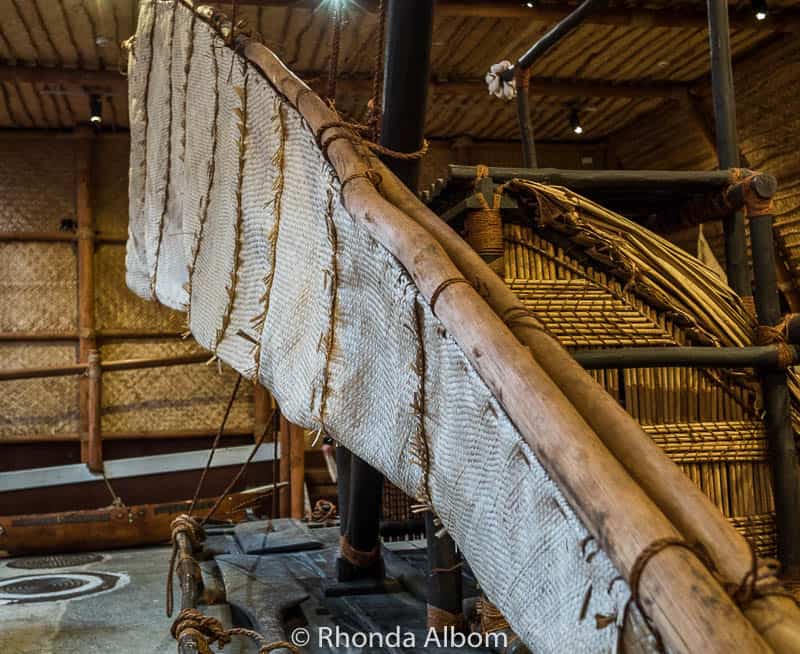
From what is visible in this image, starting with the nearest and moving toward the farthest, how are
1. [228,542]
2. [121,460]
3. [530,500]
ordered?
[530,500] < [228,542] < [121,460]

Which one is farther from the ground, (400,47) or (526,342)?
(400,47)

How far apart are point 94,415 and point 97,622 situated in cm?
533

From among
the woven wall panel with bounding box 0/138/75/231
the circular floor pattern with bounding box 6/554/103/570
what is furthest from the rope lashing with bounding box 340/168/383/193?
the woven wall panel with bounding box 0/138/75/231

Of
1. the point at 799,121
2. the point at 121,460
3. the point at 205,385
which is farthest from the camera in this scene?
the point at 205,385

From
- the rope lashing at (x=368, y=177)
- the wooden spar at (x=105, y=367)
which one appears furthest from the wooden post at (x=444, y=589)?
the wooden spar at (x=105, y=367)

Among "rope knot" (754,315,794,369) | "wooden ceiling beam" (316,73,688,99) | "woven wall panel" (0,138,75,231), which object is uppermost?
"wooden ceiling beam" (316,73,688,99)

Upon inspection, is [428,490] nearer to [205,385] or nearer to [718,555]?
[718,555]

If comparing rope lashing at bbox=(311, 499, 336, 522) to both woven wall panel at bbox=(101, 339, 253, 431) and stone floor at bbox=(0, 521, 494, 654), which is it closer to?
stone floor at bbox=(0, 521, 494, 654)

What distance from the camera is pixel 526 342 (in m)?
0.98

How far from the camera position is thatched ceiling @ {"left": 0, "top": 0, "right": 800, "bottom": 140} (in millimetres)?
6000

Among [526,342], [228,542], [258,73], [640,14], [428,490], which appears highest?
[640,14]

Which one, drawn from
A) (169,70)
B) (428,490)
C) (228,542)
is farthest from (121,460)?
(428,490)

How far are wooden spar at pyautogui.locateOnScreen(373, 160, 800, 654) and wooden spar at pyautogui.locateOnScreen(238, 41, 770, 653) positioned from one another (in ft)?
0.12

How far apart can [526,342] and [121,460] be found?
7449 millimetres
